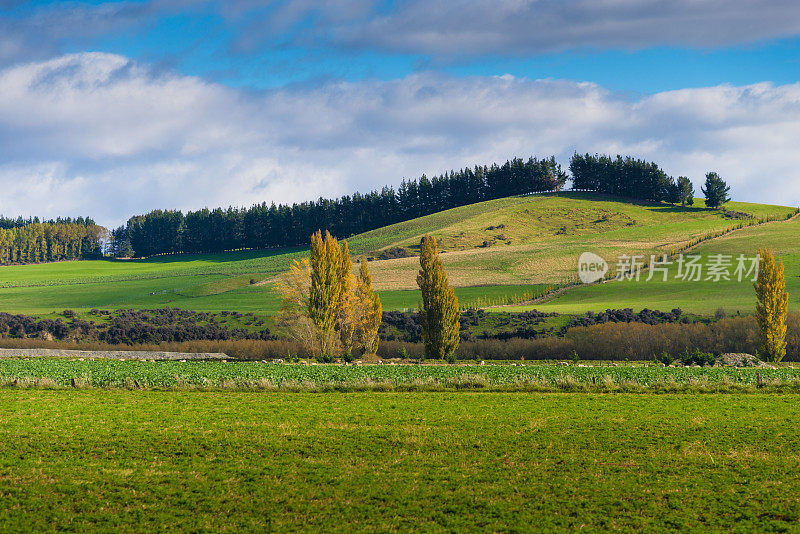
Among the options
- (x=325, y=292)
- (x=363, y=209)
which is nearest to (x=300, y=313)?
(x=325, y=292)

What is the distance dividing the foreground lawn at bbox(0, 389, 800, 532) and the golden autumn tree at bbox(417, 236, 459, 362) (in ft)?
83.8

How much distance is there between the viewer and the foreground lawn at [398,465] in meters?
14.9

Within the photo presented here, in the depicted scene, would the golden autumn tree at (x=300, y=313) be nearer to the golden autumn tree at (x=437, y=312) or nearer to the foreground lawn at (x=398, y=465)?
the golden autumn tree at (x=437, y=312)

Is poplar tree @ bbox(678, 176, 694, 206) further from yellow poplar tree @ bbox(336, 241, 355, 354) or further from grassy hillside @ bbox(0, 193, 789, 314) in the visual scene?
yellow poplar tree @ bbox(336, 241, 355, 354)

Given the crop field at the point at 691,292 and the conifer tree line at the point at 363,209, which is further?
the conifer tree line at the point at 363,209

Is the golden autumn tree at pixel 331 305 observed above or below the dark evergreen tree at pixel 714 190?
below

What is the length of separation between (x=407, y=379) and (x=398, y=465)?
16165 mm

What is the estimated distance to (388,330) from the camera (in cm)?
7112

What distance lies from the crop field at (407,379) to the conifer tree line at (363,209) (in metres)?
148

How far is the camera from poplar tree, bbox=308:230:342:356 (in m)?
54.0

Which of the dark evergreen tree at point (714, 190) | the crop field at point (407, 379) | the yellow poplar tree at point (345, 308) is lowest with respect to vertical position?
the crop field at point (407, 379)

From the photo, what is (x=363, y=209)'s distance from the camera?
631ft

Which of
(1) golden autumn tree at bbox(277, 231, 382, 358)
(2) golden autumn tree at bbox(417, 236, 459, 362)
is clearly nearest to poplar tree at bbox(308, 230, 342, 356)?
(1) golden autumn tree at bbox(277, 231, 382, 358)

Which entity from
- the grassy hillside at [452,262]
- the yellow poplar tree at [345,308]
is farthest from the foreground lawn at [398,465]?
the grassy hillside at [452,262]
